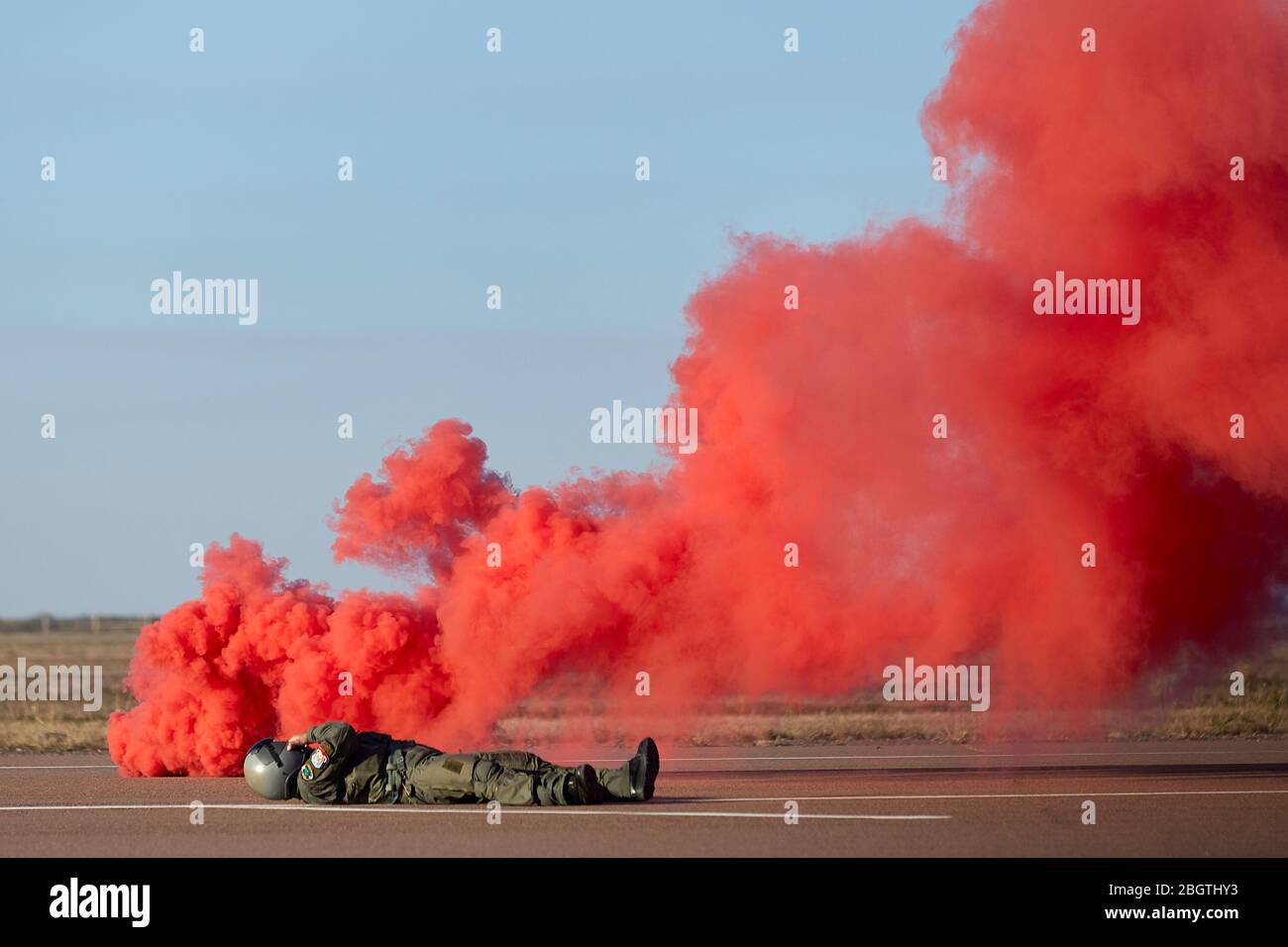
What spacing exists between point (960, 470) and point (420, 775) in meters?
7.70

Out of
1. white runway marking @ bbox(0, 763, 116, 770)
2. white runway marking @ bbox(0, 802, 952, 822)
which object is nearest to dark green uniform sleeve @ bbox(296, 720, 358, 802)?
white runway marking @ bbox(0, 802, 952, 822)

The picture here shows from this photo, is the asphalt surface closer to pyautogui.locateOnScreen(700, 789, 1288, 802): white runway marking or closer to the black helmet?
pyautogui.locateOnScreen(700, 789, 1288, 802): white runway marking

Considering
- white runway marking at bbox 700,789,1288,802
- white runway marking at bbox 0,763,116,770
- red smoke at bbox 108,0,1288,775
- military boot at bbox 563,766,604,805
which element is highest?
red smoke at bbox 108,0,1288,775

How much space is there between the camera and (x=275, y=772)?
2023 cm

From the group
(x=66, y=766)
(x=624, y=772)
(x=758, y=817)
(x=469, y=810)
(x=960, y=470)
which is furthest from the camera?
(x=66, y=766)

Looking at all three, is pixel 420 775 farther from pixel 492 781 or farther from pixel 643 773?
pixel 643 773

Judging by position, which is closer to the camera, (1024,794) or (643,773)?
(643,773)

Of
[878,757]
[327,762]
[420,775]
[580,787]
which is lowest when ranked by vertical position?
[878,757]

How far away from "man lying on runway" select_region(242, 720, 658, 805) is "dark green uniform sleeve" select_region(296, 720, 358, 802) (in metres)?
0.01

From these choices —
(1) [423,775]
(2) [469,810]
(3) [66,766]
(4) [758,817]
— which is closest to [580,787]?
(2) [469,810]

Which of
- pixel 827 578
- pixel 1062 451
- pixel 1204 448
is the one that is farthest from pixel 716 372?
pixel 1204 448

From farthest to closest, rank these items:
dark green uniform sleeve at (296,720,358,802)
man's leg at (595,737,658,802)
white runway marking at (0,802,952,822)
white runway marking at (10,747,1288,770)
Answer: white runway marking at (10,747,1288,770) < dark green uniform sleeve at (296,720,358,802) < man's leg at (595,737,658,802) < white runway marking at (0,802,952,822)

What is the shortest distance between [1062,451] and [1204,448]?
167 centimetres

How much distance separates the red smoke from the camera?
66.5 feet
